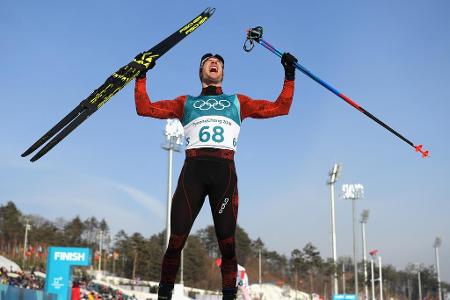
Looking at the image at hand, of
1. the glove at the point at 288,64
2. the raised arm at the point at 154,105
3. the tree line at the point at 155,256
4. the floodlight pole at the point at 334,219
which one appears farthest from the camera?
the tree line at the point at 155,256

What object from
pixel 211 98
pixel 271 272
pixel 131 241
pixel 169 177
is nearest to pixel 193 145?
pixel 211 98

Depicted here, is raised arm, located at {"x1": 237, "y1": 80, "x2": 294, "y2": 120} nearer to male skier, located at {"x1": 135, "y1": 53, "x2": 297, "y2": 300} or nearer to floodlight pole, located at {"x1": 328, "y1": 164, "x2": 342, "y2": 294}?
male skier, located at {"x1": 135, "y1": 53, "x2": 297, "y2": 300}

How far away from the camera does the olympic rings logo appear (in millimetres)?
6031

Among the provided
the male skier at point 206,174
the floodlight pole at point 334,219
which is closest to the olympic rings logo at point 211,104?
the male skier at point 206,174

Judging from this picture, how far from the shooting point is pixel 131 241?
8962 cm

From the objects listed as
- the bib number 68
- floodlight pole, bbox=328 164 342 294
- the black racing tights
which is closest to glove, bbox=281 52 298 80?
the bib number 68

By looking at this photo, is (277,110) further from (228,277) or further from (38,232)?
(38,232)

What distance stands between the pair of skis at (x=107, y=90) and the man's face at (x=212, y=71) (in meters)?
0.52

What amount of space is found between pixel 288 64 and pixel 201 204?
6.80 ft

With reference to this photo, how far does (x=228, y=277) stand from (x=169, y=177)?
40398 mm

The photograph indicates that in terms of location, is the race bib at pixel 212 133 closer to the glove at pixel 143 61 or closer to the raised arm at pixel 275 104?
the raised arm at pixel 275 104

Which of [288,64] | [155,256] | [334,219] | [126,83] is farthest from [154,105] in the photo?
[155,256]

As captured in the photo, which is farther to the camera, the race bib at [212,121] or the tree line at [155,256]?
the tree line at [155,256]

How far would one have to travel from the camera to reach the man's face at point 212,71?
6.30 meters
